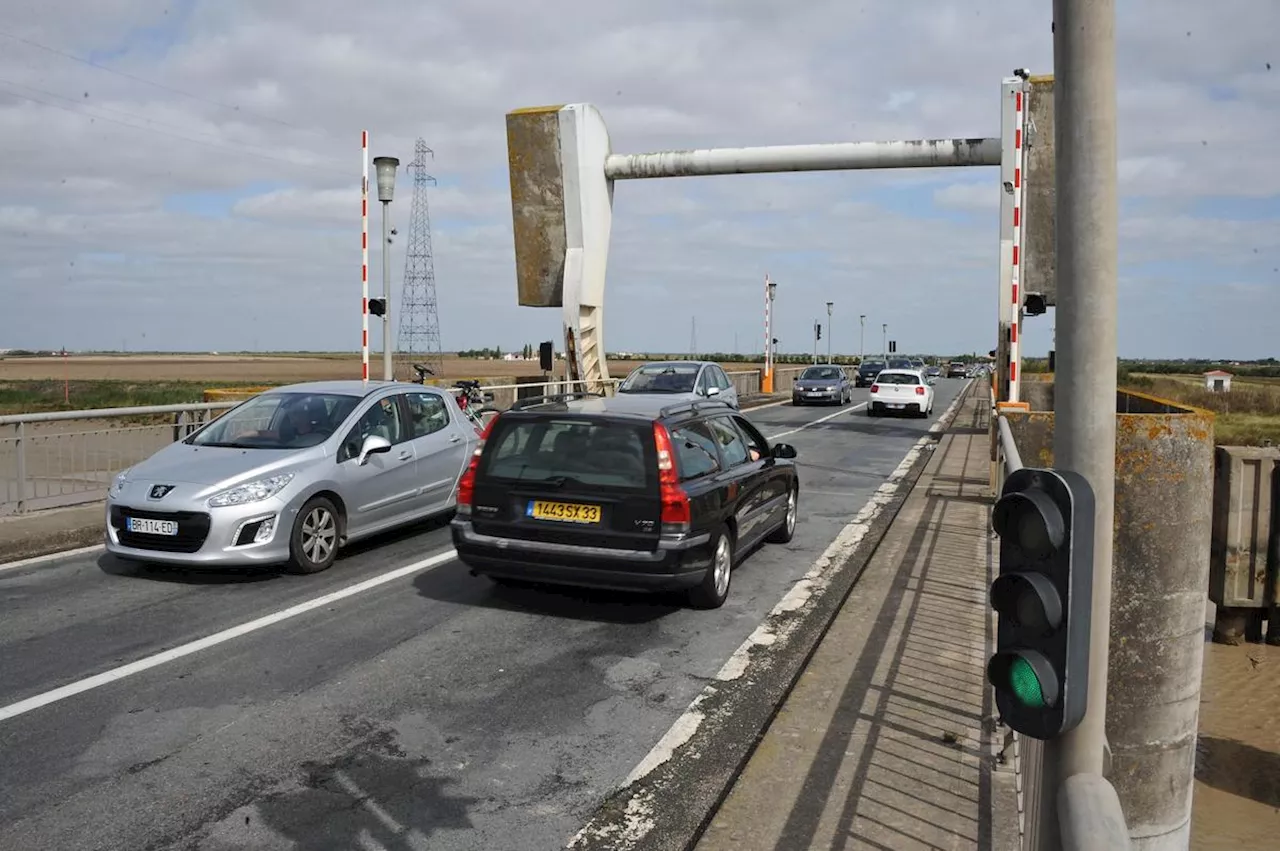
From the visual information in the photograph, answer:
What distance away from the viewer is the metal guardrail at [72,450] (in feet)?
34.3

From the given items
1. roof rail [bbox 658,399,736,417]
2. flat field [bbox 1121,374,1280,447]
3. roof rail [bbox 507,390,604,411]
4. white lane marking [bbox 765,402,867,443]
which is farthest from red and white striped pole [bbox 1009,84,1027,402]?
flat field [bbox 1121,374,1280,447]

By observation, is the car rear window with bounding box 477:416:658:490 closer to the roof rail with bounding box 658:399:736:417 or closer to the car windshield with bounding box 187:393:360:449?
the roof rail with bounding box 658:399:736:417

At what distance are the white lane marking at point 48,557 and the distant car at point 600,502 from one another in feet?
13.4

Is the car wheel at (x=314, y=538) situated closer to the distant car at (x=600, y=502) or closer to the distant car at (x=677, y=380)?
the distant car at (x=600, y=502)

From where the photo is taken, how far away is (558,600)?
775 cm

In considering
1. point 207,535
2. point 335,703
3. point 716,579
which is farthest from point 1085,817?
point 207,535

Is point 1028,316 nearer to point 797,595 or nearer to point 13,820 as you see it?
point 797,595

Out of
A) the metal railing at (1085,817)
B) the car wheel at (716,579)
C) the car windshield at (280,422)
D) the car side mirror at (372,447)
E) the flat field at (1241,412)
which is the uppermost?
the car windshield at (280,422)

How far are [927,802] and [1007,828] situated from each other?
1.11ft

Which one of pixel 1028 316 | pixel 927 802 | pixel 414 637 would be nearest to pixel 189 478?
pixel 414 637

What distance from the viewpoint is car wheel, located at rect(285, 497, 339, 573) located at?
8.27 meters

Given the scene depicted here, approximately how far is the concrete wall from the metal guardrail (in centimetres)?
931

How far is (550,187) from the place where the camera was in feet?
69.1

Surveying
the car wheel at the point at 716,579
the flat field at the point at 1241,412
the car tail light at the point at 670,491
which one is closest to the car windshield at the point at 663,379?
the car wheel at the point at 716,579
